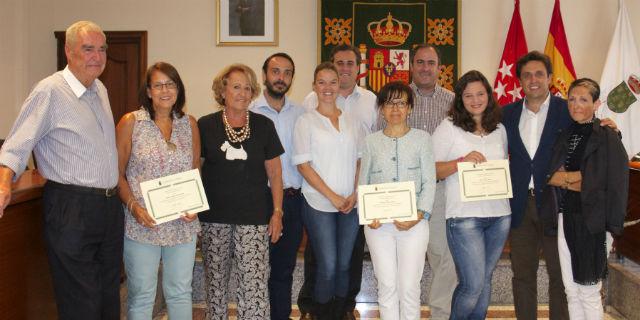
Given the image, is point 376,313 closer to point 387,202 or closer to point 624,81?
point 387,202

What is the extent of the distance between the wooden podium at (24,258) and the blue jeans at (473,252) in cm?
198

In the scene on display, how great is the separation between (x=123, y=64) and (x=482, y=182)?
15.1ft

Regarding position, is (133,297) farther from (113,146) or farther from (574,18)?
(574,18)

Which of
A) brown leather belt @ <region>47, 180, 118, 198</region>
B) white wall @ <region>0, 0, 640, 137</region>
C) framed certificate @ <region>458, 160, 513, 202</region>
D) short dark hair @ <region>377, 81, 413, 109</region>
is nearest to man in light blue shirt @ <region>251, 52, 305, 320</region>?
short dark hair @ <region>377, 81, 413, 109</region>

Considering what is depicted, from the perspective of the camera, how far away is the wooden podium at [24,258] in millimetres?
2324

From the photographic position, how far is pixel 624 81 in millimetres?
5547

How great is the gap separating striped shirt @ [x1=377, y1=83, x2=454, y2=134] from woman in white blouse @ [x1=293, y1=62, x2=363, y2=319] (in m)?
0.39

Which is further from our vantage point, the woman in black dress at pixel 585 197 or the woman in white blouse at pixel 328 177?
the woman in white blouse at pixel 328 177

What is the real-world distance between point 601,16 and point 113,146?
5360mm

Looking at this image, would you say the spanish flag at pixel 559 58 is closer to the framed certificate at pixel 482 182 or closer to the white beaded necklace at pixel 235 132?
the framed certificate at pixel 482 182

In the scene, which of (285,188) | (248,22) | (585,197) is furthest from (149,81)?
(248,22)

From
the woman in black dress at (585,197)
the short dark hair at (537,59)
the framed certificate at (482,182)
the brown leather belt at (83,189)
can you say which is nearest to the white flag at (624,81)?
the short dark hair at (537,59)

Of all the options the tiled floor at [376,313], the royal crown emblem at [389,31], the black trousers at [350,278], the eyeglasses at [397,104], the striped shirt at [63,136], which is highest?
the royal crown emblem at [389,31]

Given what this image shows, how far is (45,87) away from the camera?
2.30 meters
